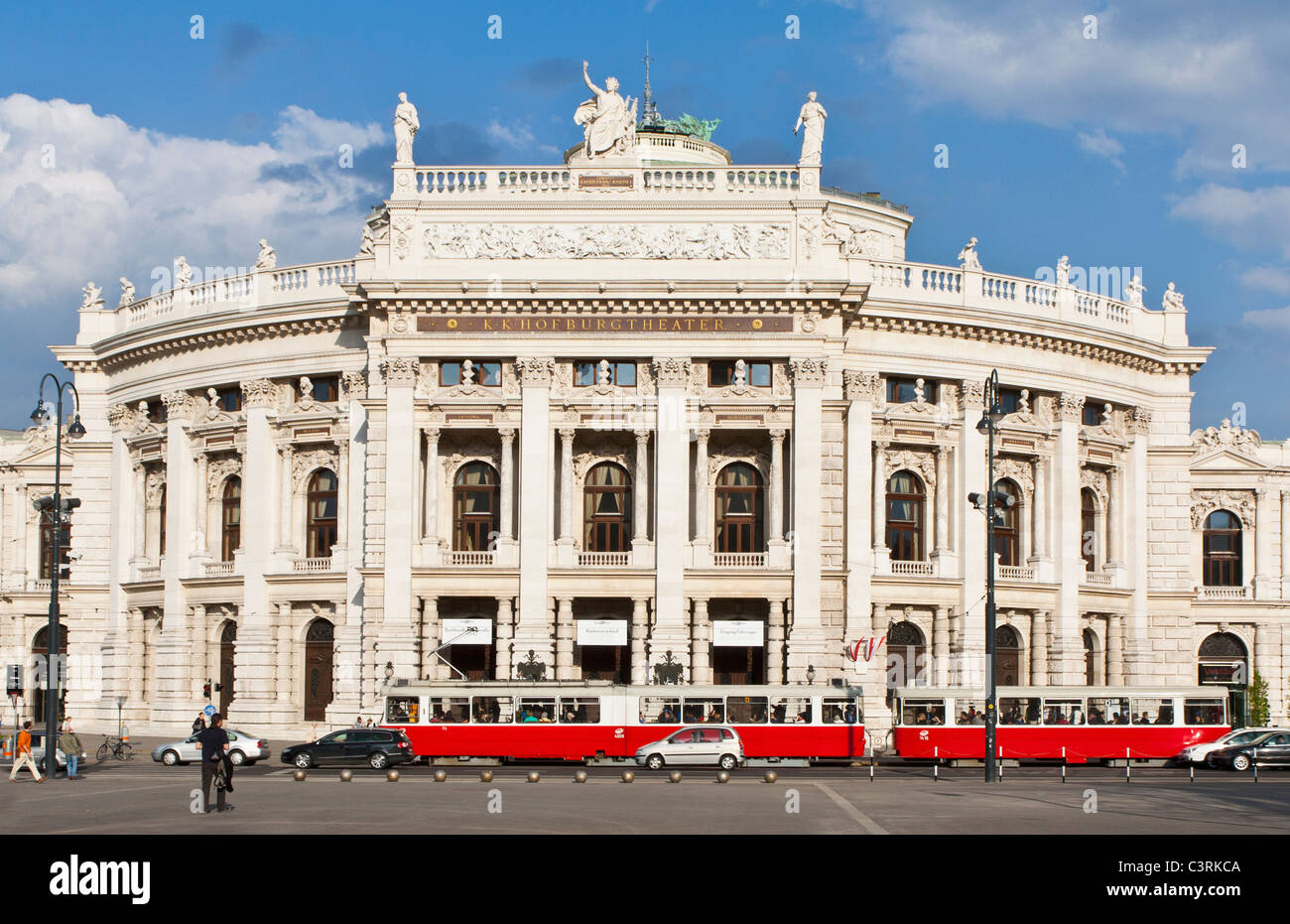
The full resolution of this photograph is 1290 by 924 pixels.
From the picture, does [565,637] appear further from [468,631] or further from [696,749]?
[696,749]

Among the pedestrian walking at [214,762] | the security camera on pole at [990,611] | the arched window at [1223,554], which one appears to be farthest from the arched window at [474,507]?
the arched window at [1223,554]

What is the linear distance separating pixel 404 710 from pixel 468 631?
28.0 ft

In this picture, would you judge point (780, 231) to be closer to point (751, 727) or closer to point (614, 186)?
point (614, 186)

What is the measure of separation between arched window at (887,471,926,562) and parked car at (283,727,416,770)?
2474 cm

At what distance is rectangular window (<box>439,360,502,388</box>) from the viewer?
6316cm

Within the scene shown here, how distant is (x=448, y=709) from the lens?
53.3 m

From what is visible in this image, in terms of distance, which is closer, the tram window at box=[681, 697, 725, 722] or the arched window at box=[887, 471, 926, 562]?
the tram window at box=[681, 697, 725, 722]

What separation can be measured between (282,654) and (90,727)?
12.0m

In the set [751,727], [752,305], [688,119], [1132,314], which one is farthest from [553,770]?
[688,119]

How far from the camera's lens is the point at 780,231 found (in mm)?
62094

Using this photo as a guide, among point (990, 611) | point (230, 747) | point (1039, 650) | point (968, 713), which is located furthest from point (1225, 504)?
point (230, 747)

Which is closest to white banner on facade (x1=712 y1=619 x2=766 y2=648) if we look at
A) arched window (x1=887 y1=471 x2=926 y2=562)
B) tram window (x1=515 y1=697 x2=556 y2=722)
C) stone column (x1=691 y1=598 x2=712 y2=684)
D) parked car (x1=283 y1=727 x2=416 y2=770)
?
stone column (x1=691 y1=598 x2=712 y2=684)

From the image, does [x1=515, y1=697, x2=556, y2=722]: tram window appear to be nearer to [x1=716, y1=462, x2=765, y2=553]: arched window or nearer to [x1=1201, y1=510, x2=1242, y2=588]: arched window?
[x1=716, y1=462, x2=765, y2=553]: arched window

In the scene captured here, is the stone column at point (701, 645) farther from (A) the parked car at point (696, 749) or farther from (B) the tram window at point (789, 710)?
(A) the parked car at point (696, 749)
